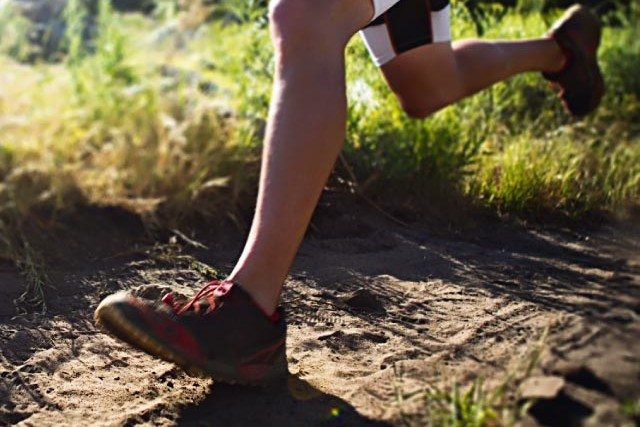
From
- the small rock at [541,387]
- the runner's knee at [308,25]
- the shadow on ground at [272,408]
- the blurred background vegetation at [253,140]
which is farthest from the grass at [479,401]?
the blurred background vegetation at [253,140]

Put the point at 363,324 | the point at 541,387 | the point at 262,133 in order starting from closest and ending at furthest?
1. the point at 541,387
2. the point at 363,324
3. the point at 262,133

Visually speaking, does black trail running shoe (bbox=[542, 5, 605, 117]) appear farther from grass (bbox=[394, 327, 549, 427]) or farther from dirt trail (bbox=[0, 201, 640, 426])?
grass (bbox=[394, 327, 549, 427])

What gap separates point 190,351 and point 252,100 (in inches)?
83.9

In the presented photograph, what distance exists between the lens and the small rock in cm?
167

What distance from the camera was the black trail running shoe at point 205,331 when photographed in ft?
6.88

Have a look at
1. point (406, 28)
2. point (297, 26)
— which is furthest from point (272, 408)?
point (406, 28)

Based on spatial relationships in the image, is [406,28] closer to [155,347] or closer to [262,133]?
[262,133]

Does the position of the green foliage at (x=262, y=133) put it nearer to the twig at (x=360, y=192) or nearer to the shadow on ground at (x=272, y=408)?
the twig at (x=360, y=192)

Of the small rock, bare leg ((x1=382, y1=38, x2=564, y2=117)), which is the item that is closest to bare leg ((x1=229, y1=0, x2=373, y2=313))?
the small rock

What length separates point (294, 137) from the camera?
2.15 m

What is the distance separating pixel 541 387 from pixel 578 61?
2220 millimetres

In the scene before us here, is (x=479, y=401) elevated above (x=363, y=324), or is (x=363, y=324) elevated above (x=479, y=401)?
(x=479, y=401)

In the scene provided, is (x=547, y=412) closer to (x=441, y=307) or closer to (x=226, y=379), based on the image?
(x=226, y=379)

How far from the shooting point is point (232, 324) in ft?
6.91
